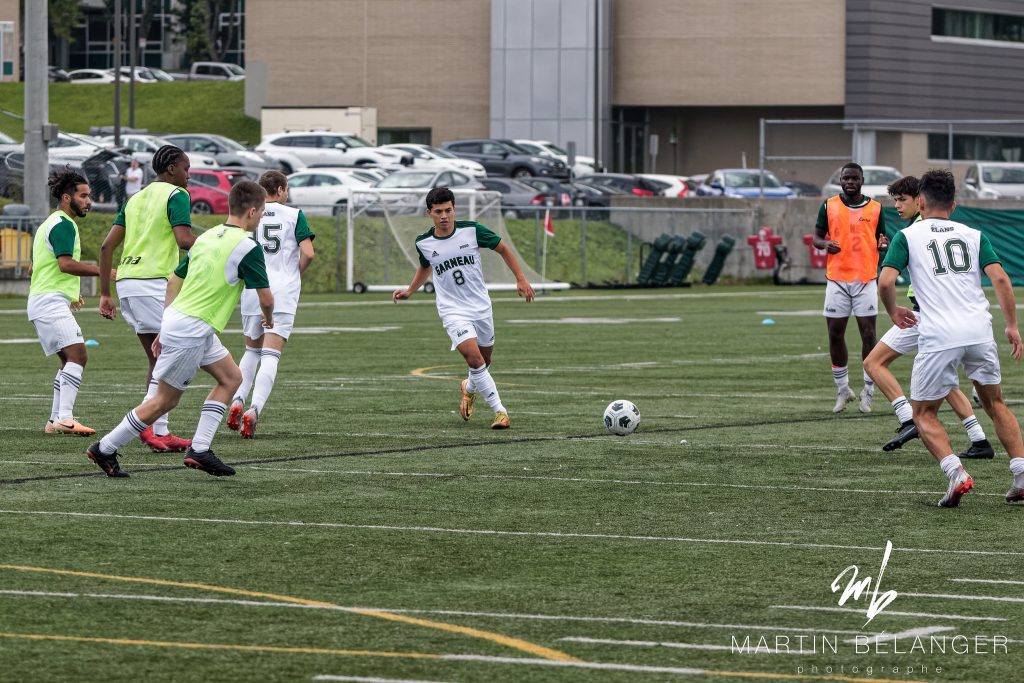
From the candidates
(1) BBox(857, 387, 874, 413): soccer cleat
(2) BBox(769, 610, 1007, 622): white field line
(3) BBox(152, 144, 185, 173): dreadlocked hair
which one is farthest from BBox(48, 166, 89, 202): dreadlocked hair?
(2) BBox(769, 610, 1007, 622): white field line

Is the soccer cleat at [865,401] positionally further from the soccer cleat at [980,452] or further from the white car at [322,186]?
the white car at [322,186]

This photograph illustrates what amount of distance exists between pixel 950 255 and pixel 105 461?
16.5 ft

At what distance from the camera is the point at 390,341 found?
86.4 feet

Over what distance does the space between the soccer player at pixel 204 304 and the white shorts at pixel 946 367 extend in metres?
3.77

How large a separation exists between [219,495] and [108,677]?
4.44m

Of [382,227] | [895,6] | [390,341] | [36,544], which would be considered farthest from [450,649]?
[895,6]

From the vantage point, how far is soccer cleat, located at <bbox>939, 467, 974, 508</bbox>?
10.5 m

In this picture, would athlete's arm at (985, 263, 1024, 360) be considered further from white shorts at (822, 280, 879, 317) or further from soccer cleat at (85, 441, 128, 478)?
white shorts at (822, 280, 879, 317)

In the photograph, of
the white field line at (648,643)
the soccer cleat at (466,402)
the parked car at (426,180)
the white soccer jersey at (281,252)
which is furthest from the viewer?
the parked car at (426,180)

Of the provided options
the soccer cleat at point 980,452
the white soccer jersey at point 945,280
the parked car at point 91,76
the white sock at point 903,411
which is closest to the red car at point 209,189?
the white sock at point 903,411

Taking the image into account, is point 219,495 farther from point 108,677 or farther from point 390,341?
point 390,341

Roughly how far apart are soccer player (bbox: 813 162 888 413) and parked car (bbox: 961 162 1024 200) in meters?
37.5

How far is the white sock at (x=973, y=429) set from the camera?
41.2 ft

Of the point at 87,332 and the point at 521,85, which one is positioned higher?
the point at 521,85
